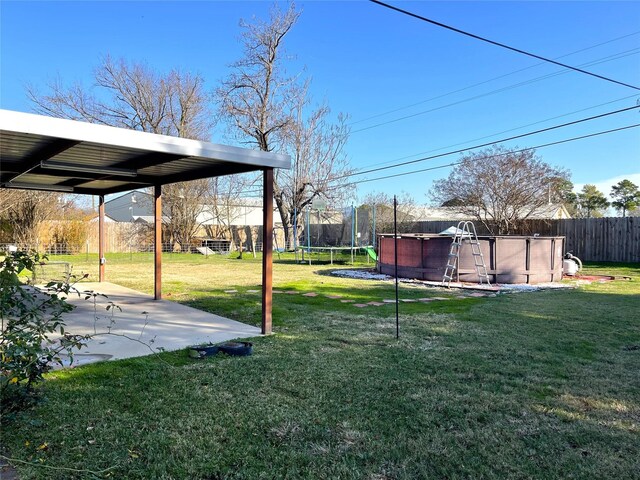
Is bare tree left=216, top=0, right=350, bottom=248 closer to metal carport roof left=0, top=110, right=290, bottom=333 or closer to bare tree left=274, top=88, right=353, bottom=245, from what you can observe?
bare tree left=274, top=88, right=353, bottom=245

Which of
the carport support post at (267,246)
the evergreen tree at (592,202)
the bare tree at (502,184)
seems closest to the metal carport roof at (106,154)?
the carport support post at (267,246)

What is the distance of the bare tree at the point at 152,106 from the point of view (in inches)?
960

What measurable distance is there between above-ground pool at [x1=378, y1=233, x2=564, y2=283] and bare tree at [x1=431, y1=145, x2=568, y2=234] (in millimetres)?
8066

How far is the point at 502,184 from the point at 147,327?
17.8m

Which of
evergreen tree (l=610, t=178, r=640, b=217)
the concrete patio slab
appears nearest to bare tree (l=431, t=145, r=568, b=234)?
the concrete patio slab

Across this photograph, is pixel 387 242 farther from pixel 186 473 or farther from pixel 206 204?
pixel 206 204

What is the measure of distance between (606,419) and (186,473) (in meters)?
2.81

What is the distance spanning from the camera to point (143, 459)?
8.08 ft

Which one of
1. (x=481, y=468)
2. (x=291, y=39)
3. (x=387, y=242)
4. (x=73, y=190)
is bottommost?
(x=481, y=468)

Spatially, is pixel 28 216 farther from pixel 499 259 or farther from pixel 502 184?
pixel 502 184

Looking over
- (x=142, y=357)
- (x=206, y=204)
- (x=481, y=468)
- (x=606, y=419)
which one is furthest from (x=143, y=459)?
(x=206, y=204)

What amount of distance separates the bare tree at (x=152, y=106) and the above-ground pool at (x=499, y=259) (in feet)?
59.2

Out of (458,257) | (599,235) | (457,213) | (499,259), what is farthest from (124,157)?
(457,213)

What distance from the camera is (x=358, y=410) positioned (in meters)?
3.18
